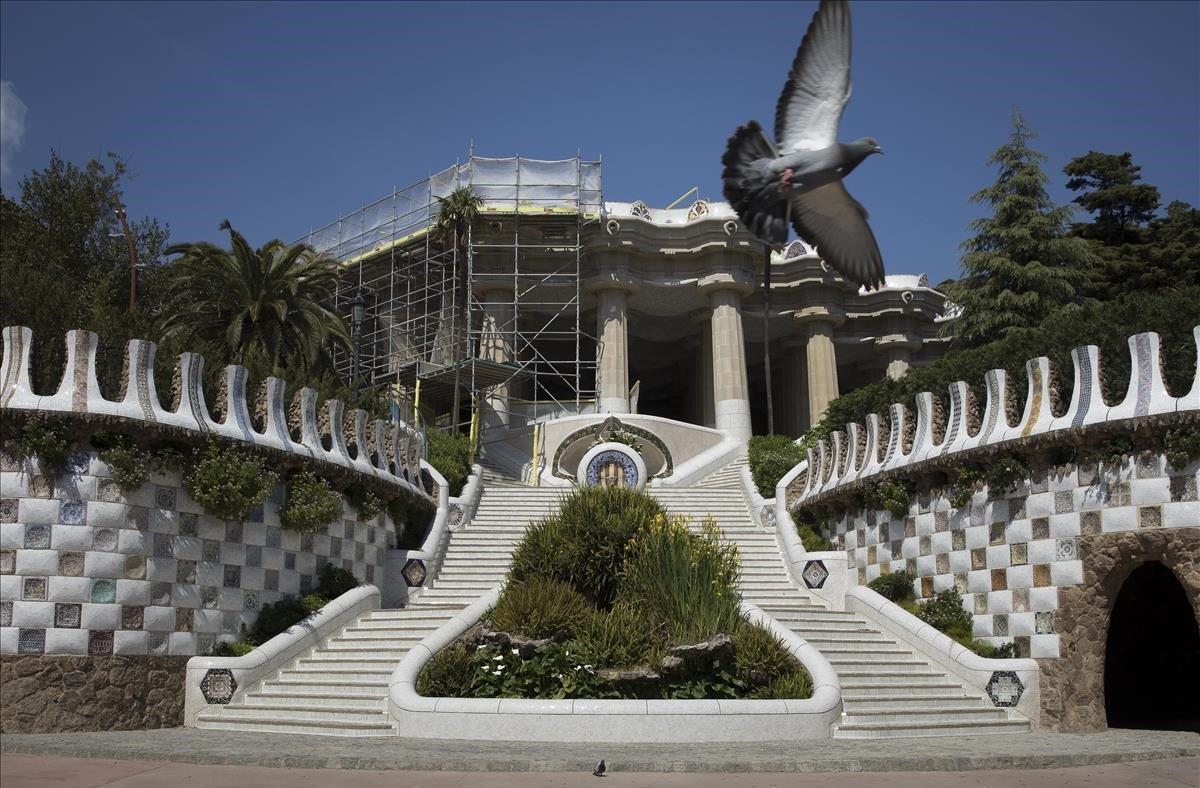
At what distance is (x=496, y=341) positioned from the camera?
40562 mm

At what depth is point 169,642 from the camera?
52.9ft

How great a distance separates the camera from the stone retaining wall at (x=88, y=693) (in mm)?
14492

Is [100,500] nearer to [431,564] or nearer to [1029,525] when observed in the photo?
[431,564]

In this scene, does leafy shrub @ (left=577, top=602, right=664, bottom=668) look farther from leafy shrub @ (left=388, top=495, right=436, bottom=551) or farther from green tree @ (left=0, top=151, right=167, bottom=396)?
green tree @ (left=0, top=151, right=167, bottom=396)

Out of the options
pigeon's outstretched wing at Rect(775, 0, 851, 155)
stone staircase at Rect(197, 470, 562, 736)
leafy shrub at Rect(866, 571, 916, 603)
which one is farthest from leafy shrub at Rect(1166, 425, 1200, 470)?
stone staircase at Rect(197, 470, 562, 736)

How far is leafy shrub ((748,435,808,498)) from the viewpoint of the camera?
28.3 metres

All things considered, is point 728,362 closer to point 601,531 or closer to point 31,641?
point 601,531

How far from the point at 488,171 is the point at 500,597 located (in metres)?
26.6

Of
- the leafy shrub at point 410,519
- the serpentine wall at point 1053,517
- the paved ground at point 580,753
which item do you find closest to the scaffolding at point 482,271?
the leafy shrub at point 410,519

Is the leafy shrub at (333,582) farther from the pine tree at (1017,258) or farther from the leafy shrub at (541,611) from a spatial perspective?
the pine tree at (1017,258)

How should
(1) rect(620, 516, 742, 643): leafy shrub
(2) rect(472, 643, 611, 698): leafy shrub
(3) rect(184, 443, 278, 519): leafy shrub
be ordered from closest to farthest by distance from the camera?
1. (2) rect(472, 643, 611, 698): leafy shrub
2. (1) rect(620, 516, 742, 643): leafy shrub
3. (3) rect(184, 443, 278, 519): leafy shrub

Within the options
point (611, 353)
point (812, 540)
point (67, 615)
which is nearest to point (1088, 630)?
point (812, 540)

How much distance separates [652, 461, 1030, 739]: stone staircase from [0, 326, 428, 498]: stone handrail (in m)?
7.69

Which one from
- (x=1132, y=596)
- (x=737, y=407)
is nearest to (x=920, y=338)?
(x=737, y=407)
